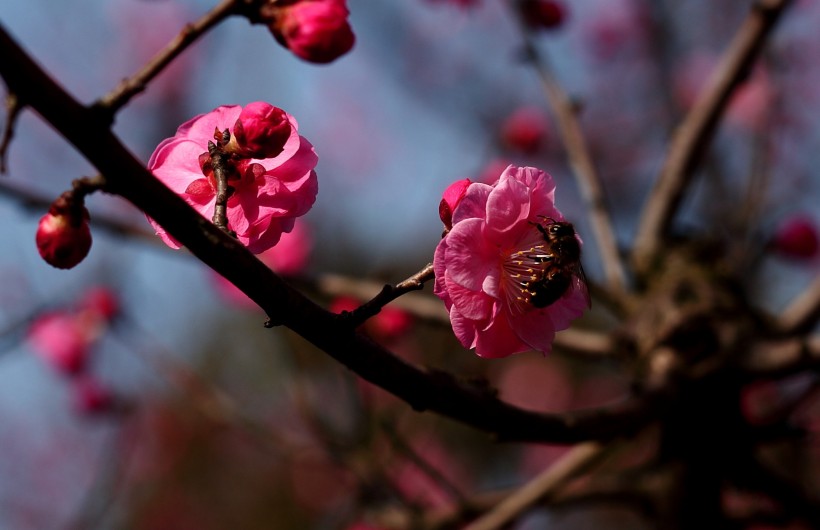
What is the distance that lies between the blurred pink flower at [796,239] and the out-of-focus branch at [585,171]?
693 millimetres

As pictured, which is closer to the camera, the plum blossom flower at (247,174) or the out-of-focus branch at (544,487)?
the plum blossom flower at (247,174)

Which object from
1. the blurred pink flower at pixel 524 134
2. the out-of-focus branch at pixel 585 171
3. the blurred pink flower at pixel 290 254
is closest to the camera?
the out-of-focus branch at pixel 585 171

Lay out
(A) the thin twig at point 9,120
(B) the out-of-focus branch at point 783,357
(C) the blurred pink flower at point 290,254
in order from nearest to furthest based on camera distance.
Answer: (A) the thin twig at point 9,120, (B) the out-of-focus branch at point 783,357, (C) the blurred pink flower at point 290,254

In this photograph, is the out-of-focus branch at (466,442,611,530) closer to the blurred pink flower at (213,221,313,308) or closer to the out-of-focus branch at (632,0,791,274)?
the out-of-focus branch at (632,0,791,274)

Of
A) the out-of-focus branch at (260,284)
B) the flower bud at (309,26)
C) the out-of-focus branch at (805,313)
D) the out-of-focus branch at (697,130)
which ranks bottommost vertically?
the out-of-focus branch at (260,284)

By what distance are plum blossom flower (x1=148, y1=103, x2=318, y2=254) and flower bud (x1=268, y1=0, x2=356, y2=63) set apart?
89mm

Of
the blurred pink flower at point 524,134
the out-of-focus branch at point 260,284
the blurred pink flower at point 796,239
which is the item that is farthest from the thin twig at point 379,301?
the blurred pink flower at point 524,134

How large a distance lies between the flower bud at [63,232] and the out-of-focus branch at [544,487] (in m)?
1.28

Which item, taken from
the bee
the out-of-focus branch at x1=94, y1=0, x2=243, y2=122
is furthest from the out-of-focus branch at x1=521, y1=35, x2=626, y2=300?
the out-of-focus branch at x1=94, y1=0, x2=243, y2=122

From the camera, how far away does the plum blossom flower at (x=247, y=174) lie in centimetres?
96

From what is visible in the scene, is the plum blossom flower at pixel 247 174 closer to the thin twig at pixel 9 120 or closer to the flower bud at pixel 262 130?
the flower bud at pixel 262 130

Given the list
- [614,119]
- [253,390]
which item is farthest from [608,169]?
[253,390]

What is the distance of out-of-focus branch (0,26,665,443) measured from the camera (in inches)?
26.6

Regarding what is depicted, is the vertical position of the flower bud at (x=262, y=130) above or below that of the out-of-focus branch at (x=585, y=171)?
below
